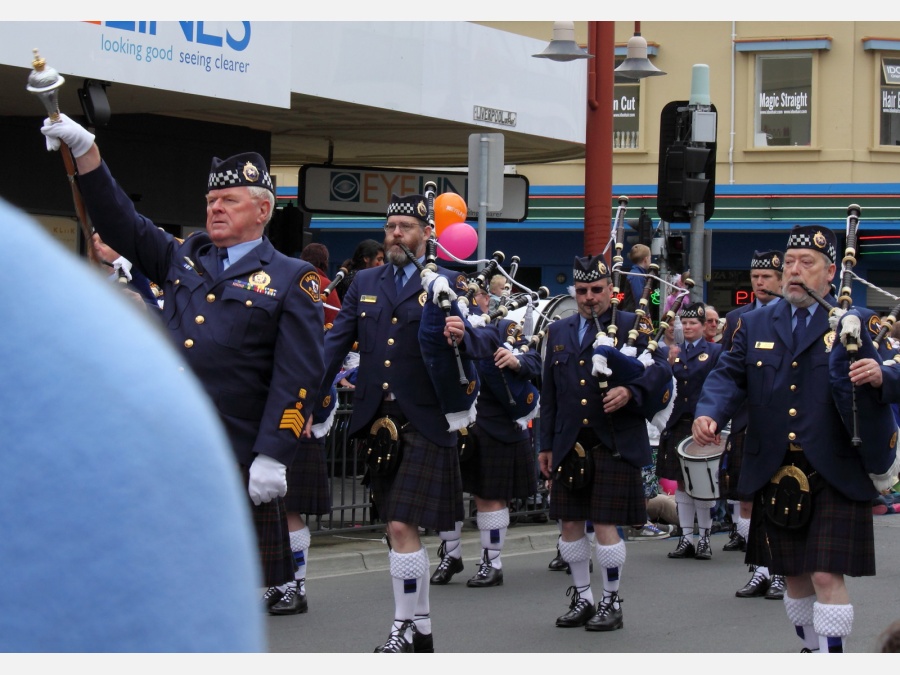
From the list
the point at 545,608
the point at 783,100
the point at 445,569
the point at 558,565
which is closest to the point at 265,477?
the point at 545,608

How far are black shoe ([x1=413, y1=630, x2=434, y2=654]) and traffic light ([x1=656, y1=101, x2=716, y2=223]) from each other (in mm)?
8217

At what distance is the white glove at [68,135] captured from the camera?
410 centimetres

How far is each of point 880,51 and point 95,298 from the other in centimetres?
2548

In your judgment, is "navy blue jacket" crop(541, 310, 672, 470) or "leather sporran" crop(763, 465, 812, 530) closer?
"leather sporran" crop(763, 465, 812, 530)

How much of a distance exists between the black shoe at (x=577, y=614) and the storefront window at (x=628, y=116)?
61.8 feet

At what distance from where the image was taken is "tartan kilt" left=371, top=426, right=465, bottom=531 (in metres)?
6.27

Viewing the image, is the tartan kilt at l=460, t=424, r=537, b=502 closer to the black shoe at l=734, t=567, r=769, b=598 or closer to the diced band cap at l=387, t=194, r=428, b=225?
the black shoe at l=734, t=567, r=769, b=598

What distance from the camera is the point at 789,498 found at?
5.72m

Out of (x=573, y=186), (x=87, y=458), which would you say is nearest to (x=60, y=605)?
(x=87, y=458)

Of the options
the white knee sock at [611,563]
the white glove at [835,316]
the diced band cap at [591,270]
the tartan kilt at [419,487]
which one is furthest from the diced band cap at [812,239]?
the white knee sock at [611,563]

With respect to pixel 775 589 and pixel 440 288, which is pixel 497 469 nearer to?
pixel 775 589

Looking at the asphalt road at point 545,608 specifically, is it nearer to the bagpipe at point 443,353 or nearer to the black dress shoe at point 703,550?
the black dress shoe at point 703,550

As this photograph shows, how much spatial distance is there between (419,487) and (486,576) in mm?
2829

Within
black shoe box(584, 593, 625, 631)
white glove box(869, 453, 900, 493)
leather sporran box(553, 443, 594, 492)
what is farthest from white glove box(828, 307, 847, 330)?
black shoe box(584, 593, 625, 631)
